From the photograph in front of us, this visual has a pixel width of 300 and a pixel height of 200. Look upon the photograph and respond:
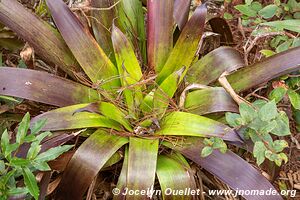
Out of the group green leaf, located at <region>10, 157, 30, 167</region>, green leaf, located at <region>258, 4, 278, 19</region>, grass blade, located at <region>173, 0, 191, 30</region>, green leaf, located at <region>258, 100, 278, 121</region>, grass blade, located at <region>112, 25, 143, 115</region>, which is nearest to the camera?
green leaf, located at <region>10, 157, 30, 167</region>

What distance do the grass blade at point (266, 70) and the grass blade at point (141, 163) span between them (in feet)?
1.38

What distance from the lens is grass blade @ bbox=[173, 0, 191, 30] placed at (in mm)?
1715

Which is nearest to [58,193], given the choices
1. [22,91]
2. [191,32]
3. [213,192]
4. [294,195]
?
[22,91]

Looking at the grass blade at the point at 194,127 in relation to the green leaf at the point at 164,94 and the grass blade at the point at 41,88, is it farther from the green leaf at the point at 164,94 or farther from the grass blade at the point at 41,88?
the grass blade at the point at 41,88

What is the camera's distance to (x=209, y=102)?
5.17ft

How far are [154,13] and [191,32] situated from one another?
0.56ft

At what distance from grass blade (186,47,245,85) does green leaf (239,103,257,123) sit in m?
0.28

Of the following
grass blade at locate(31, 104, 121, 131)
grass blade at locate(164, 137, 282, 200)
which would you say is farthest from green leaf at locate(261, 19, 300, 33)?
grass blade at locate(31, 104, 121, 131)

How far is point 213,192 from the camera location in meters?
1.71

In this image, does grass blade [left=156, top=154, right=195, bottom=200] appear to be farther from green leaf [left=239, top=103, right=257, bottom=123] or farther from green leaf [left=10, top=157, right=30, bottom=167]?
green leaf [left=10, top=157, right=30, bottom=167]

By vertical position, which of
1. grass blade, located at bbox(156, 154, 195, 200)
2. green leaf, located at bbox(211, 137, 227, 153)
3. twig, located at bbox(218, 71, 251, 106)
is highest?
twig, located at bbox(218, 71, 251, 106)

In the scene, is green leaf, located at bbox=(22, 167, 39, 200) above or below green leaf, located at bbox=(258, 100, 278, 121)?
below

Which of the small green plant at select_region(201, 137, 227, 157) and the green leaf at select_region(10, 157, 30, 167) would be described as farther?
the small green plant at select_region(201, 137, 227, 157)

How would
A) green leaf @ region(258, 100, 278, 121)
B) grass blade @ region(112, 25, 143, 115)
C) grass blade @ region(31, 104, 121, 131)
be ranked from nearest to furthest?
1. green leaf @ region(258, 100, 278, 121)
2. grass blade @ region(31, 104, 121, 131)
3. grass blade @ region(112, 25, 143, 115)
